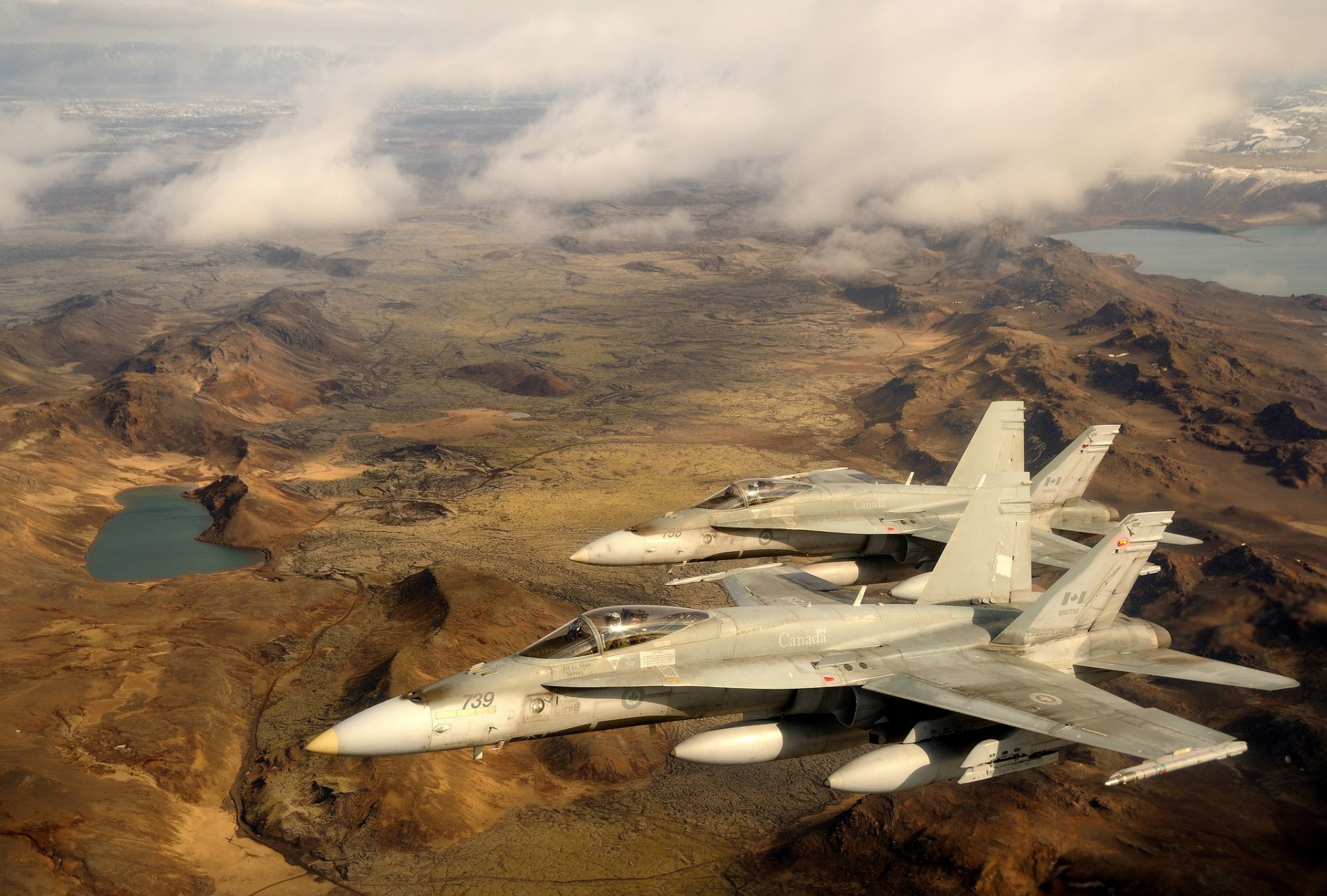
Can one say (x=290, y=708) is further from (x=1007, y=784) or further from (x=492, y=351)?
(x=492, y=351)

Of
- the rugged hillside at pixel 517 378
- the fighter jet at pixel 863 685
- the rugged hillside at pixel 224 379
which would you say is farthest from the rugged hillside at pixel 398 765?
the rugged hillside at pixel 517 378

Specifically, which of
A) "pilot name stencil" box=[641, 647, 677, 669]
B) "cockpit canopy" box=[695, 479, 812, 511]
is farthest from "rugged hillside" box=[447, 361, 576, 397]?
"pilot name stencil" box=[641, 647, 677, 669]

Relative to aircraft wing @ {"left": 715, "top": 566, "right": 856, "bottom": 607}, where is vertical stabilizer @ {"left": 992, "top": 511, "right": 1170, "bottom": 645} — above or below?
above

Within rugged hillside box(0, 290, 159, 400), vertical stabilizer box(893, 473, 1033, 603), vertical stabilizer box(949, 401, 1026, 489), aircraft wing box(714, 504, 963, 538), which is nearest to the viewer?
vertical stabilizer box(893, 473, 1033, 603)

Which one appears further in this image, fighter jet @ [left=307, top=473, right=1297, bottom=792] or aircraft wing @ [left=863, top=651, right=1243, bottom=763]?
fighter jet @ [left=307, top=473, right=1297, bottom=792]

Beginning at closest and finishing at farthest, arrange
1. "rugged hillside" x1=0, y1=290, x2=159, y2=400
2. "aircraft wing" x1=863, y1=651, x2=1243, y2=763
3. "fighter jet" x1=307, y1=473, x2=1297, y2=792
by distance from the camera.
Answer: "aircraft wing" x1=863, y1=651, x2=1243, y2=763 → "fighter jet" x1=307, y1=473, x2=1297, y2=792 → "rugged hillside" x1=0, y1=290, x2=159, y2=400

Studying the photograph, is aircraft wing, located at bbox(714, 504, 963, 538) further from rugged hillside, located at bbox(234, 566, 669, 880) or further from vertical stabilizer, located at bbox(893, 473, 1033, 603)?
rugged hillside, located at bbox(234, 566, 669, 880)

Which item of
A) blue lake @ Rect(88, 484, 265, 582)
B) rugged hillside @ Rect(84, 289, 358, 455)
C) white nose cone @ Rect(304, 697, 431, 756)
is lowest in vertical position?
blue lake @ Rect(88, 484, 265, 582)

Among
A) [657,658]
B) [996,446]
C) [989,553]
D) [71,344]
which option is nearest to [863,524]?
[989,553]
